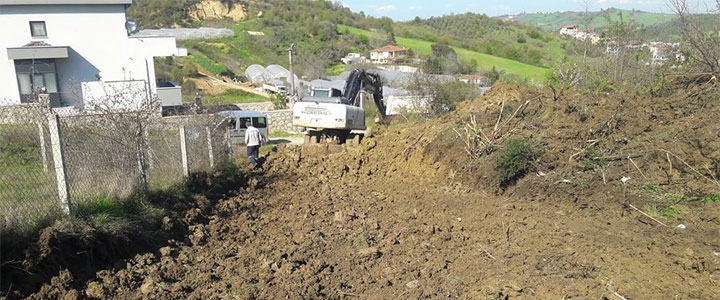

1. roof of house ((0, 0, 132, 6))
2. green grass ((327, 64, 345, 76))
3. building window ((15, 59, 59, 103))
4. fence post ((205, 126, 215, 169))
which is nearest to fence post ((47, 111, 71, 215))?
fence post ((205, 126, 215, 169))

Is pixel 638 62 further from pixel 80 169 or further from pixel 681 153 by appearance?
pixel 80 169

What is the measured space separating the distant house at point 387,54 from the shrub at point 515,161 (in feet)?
206

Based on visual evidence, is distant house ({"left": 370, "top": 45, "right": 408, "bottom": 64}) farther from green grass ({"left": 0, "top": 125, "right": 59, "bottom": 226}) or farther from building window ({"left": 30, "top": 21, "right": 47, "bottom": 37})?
green grass ({"left": 0, "top": 125, "right": 59, "bottom": 226})

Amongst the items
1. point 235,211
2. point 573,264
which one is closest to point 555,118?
point 573,264

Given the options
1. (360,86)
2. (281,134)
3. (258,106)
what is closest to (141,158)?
(360,86)

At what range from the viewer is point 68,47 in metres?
28.3

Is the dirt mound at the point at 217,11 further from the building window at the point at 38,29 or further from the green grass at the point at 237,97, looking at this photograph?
the building window at the point at 38,29

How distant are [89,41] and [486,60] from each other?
5640 cm

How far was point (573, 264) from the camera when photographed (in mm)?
6508

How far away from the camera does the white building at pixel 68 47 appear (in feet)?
89.1

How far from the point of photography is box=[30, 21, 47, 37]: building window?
28203mm

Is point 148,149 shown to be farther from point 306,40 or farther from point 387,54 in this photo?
point 306,40

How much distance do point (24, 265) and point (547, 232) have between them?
6925 mm

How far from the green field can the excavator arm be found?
30.6m
